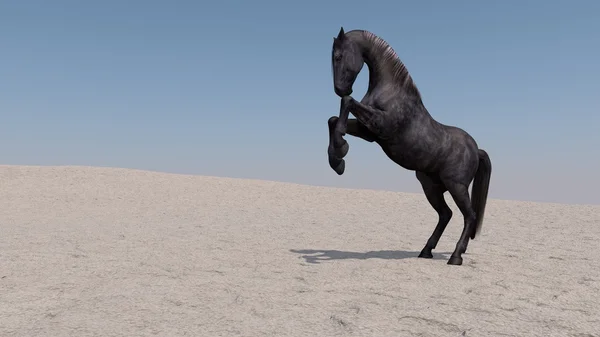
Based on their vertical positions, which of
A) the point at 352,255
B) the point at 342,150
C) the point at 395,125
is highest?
the point at 395,125

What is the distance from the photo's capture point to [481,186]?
17.7ft

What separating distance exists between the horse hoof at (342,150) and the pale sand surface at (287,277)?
1095mm

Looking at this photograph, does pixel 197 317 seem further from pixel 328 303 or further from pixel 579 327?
pixel 579 327

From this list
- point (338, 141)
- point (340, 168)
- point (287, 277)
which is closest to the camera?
point (287, 277)

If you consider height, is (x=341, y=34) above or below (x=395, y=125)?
above

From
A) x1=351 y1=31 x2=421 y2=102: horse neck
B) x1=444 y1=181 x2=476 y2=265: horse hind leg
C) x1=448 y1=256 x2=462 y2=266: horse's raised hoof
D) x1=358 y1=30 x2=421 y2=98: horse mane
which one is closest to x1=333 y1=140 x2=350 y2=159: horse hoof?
x1=351 y1=31 x2=421 y2=102: horse neck

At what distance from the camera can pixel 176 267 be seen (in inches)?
184

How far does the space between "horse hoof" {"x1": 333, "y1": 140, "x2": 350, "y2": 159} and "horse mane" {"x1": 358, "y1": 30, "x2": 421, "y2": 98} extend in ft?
2.95

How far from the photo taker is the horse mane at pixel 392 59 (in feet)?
15.5

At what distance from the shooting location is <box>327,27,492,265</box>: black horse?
4461 mm

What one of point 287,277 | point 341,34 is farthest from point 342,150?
point 287,277

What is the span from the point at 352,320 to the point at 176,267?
2.31m

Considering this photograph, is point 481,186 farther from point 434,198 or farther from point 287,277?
point 287,277

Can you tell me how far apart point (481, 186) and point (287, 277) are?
2.59m
